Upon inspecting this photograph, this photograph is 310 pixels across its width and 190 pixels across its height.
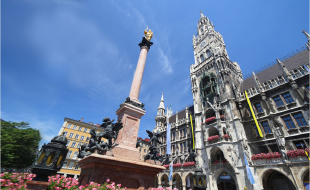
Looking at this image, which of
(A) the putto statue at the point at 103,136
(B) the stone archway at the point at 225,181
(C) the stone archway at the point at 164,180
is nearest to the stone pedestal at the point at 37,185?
(A) the putto statue at the point at 103,136

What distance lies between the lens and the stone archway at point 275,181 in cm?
1697

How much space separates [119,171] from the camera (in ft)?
18.0

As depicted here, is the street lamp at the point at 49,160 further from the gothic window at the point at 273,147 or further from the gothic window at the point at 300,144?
the gothic window at the point at 273,147

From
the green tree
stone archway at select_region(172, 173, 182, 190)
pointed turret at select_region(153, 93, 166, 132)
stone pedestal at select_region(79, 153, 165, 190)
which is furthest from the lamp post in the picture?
pointed turret at select_region(153, 93, 166, 132)

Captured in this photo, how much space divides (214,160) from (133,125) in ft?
71.6

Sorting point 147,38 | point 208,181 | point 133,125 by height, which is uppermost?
point 147,38

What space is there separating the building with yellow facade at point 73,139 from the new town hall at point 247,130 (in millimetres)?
22775

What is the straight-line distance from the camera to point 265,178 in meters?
18.1

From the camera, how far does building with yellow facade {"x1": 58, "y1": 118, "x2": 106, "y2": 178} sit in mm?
34188

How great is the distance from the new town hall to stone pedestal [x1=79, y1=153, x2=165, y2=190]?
4515mm

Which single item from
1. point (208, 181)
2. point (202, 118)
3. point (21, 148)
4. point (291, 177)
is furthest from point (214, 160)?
point (21, 148)

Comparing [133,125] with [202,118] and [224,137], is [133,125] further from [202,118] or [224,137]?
[202,118]

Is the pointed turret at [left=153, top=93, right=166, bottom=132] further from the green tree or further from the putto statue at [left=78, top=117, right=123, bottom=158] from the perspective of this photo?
the putto statue at [left=78, top=117, right=123, bottom=158]

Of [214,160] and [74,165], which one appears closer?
[214,160]
